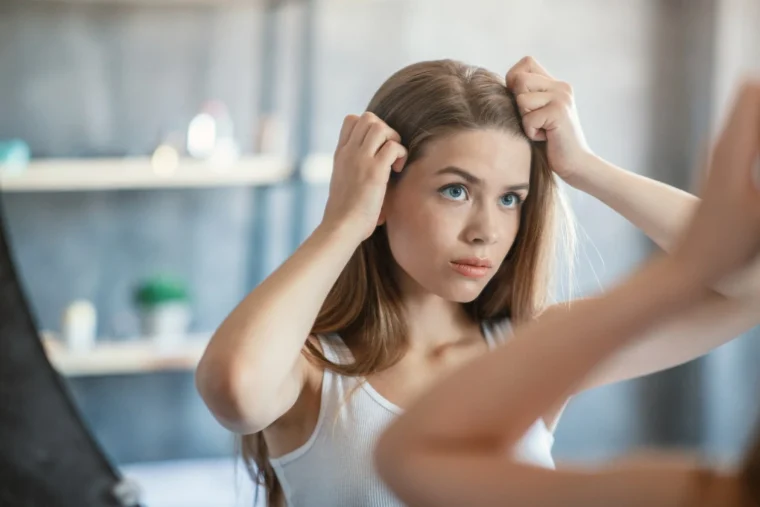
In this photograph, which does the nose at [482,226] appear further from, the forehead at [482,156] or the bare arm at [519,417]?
the bare arm at [519,417]

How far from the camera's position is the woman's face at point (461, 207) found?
1.46 feet

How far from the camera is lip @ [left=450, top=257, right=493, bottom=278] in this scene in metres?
0.45

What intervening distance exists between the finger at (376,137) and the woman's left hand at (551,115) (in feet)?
0.24

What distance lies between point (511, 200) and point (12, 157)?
0.84 metres

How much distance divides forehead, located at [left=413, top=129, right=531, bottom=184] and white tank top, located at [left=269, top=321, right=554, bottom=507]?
12 cm

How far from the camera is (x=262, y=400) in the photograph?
1.28 ft

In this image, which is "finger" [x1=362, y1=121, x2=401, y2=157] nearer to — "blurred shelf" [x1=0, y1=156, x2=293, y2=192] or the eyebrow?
the eyebrow

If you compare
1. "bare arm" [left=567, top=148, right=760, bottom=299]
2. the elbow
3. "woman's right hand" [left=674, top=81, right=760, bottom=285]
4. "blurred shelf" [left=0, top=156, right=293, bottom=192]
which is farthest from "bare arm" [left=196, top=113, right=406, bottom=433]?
"blurred shelf" [left=0, top=156, right=293, bottom=192]

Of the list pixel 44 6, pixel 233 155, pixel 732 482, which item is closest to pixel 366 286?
pixel 732 482

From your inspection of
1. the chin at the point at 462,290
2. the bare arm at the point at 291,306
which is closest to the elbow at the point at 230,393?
the bare arm at the point at 291,306

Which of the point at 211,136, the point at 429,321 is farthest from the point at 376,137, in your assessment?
the point at 211,136

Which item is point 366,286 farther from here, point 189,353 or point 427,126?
point 189,353

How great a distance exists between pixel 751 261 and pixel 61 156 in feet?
3.59

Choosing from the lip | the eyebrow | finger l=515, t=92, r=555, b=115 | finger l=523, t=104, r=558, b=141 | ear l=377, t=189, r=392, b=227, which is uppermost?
finger l=515, t=92, r=555, b=115
